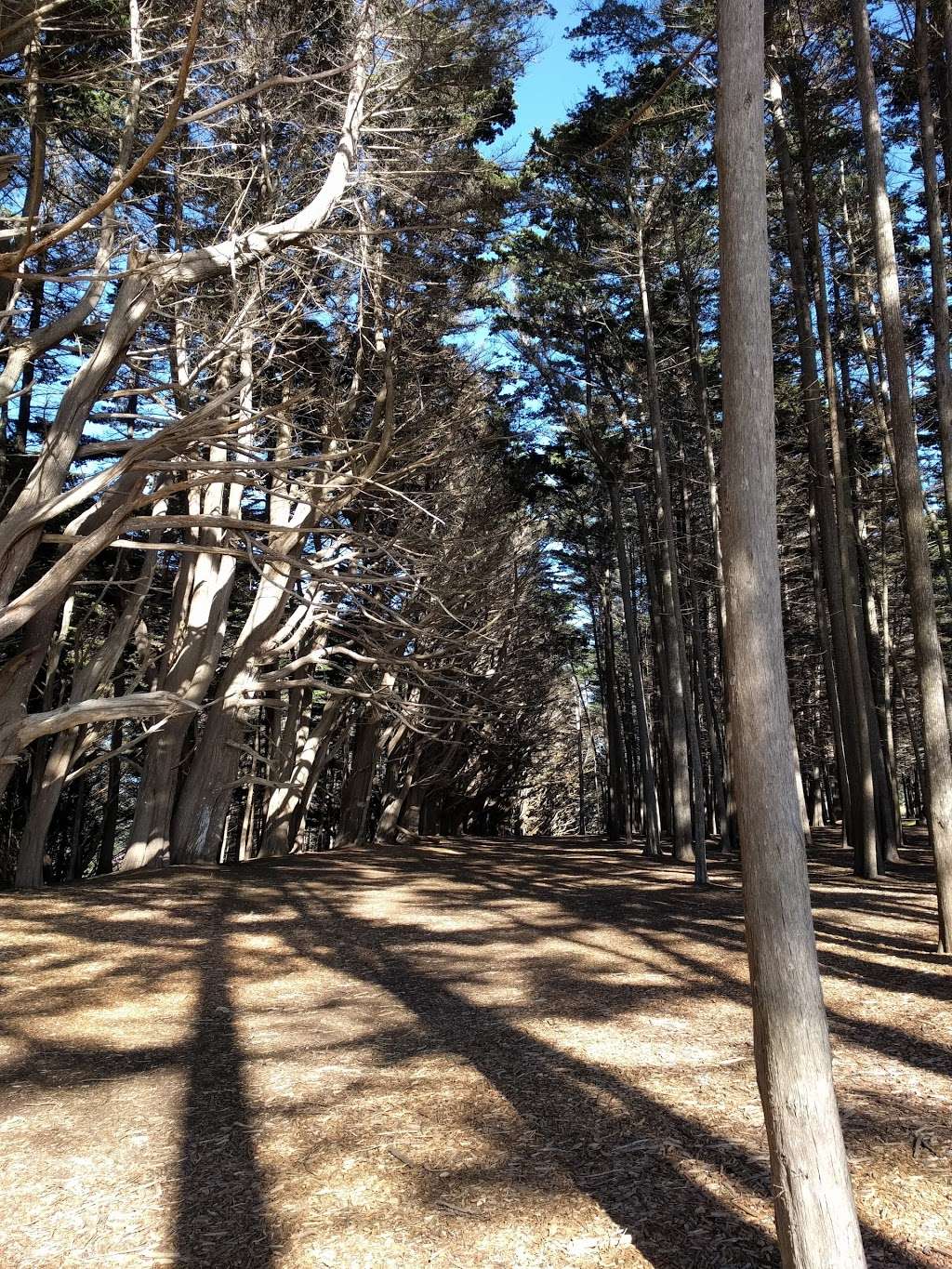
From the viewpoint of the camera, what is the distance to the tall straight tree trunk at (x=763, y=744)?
109 inches

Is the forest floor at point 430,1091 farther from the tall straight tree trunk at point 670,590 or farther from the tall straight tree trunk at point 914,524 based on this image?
the tall straight tree trunk at point 670,590

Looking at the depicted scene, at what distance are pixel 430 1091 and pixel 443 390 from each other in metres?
12.6

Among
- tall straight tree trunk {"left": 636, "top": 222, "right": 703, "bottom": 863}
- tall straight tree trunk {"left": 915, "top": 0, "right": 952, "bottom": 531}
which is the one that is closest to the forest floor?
tall straight tree trunk {"left": 915, "top": 0, "right": 952, "bottom": 531}

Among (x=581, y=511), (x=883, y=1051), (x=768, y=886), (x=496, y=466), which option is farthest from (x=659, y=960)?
(x=581, y=511)

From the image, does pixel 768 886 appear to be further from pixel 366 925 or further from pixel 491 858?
pixel 491 858

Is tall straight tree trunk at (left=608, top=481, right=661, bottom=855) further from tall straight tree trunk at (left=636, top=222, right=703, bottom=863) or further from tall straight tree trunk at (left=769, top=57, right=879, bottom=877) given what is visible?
tall straight tree trunk at (left=769, top=57, right=879, bottom=877)

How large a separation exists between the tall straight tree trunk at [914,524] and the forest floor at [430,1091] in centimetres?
103

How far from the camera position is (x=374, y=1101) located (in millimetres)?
4363

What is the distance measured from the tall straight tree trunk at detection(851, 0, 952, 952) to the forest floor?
1.03 m

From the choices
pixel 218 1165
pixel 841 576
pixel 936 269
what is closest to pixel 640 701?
pixel 841 576

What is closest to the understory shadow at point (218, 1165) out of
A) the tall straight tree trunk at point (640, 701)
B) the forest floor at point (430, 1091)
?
the forest floor at point (430, 1091)

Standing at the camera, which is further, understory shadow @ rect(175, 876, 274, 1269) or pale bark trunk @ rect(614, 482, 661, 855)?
pale bark trunk @ rect(614, 482, 661, 855)

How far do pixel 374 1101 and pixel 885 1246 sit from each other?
227cm

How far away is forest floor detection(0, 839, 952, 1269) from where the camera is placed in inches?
127
